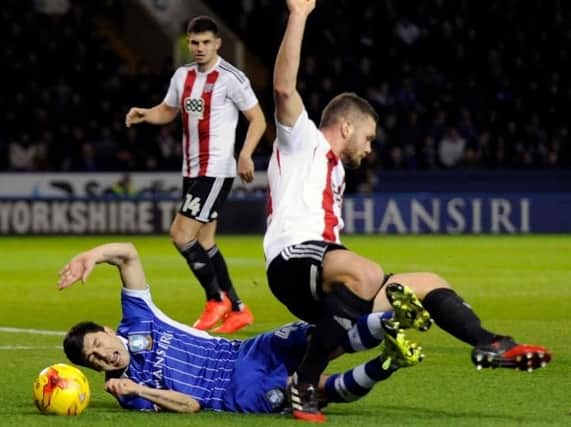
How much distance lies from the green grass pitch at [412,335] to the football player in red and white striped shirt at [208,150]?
0.33m

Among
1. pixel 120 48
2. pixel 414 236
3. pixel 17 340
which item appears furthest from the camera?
pixel 120 48

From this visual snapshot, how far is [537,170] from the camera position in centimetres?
2670

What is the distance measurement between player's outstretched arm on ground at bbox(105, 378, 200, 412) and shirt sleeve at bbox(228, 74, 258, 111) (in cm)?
448

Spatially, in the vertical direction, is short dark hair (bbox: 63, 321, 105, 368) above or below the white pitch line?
above

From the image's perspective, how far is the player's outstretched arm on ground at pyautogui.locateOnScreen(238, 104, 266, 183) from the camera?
34.7ft

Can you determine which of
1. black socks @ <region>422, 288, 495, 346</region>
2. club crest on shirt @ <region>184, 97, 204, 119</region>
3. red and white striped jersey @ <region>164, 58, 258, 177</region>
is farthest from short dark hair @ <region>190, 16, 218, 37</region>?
black socks @ <region>422, 288, 495, 346</region>

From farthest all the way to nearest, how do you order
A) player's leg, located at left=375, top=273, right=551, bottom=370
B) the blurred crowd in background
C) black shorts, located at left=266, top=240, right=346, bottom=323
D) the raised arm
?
the blurred crowd in background < black shorts, located at left=266, top=240, right=346, bottom=323 < the raised arm < player's leg, located at left=375, top=273, right=551, bottom=370

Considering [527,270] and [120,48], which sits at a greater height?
[120,48]

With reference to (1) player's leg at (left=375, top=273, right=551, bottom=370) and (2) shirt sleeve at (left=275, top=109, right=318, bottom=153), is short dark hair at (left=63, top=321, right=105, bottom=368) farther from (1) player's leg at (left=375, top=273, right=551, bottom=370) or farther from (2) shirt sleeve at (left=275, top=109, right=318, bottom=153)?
(1) player's leg at (left=375, top=273, right=551, bottom=370)

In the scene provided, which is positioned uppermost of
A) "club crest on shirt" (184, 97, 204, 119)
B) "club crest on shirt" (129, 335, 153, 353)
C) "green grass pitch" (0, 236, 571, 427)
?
"club crest on shirt" (184, 97, 204, 119)

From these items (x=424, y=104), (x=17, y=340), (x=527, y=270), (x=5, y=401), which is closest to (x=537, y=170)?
(x=424, y=104)

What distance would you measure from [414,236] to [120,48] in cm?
972

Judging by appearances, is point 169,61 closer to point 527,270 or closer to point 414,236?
point 414,236

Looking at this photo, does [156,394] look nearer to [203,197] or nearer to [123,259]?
[123,259]
